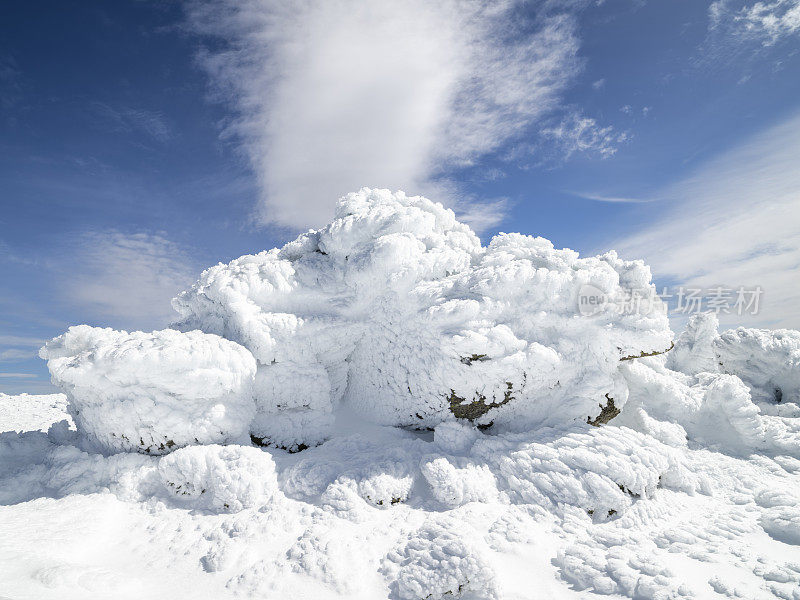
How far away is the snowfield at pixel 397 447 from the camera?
555 centimetres

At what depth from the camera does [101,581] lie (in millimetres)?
5148

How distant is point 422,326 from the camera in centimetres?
839

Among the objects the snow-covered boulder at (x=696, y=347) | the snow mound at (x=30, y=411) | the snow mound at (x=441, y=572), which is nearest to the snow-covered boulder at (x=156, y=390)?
the snow mound at (x=441, y=572)

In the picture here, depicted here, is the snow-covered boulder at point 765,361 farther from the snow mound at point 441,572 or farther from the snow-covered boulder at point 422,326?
the snow mound at point 441,572

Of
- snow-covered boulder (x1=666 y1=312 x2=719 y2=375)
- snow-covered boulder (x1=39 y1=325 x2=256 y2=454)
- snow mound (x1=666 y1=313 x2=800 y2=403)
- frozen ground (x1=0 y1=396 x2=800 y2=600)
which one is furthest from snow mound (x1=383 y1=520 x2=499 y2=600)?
snow-covered boulder (x1=666 y1=312 x2=719 y2=375)

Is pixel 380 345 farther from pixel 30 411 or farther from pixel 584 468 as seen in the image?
pixel 30 411

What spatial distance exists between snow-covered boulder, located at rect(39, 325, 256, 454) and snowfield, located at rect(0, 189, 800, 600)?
0.13 ft

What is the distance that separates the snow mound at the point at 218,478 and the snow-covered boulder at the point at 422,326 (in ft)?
4.09

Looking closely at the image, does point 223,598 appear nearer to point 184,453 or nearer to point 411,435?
point 184,453

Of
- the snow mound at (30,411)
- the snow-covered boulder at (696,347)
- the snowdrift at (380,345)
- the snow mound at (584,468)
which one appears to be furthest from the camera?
the snow-covered boulder at (696,347)

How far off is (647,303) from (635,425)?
300 cm

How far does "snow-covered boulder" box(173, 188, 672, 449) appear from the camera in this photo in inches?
318

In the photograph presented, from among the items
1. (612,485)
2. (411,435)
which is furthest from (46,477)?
(612,485)

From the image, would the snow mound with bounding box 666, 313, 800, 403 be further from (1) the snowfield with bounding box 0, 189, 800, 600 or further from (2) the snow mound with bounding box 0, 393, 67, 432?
(2) the snow mound with bounding box 0, 393, 67, 432
